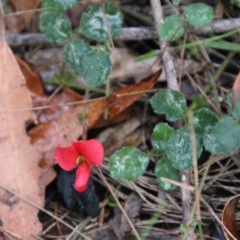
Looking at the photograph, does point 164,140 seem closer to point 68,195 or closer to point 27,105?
point 68,195

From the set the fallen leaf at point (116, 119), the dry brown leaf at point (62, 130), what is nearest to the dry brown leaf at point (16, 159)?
the dry brown leaf at point (62, 130)

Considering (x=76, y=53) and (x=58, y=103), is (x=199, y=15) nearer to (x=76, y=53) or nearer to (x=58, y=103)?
(x=76, y=53)

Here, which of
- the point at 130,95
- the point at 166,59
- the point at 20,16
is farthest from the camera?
the point at 20,16

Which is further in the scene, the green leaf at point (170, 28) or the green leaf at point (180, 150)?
the green leaf at point (170, 28)

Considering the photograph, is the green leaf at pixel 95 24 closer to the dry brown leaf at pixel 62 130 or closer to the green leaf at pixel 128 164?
the dry brown leaf at pixel 62 130

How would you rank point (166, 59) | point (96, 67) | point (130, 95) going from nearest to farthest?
point (96, 67)
point (166, 59)
point (130, 95)

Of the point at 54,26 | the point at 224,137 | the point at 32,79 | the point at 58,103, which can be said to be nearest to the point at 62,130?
the point at 58,103

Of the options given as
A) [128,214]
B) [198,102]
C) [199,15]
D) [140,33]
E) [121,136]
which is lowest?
[128,214]
